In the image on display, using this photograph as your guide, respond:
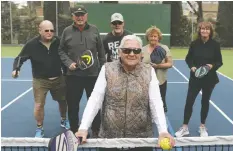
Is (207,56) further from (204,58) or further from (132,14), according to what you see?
(132,14)

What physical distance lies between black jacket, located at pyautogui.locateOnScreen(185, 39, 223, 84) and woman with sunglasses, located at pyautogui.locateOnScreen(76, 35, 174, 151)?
7.91 ft

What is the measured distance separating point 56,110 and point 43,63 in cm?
202

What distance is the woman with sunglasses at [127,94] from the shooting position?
245 cm

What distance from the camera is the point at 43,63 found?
4.75 meters

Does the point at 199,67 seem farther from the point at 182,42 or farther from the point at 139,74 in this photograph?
the point at 182,42

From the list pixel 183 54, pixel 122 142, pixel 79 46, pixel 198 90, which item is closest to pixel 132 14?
pixel 183 54

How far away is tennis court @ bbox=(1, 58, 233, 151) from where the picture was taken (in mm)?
5406

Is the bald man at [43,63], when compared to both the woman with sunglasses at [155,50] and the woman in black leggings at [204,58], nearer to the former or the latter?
the woman with sunglasses at [155,50]

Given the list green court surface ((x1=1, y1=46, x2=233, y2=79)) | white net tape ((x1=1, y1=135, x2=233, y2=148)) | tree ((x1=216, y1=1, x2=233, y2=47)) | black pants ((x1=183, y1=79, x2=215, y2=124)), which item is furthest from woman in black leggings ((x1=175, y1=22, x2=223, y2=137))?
tree ((x1=216, y1=1, x2=233, y2=47))

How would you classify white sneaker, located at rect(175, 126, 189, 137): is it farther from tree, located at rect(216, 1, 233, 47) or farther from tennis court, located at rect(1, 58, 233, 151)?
tree, located at rect(216, 1, 233, 47)

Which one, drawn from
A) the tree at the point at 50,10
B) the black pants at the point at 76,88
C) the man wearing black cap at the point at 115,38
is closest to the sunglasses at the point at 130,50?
the black pants at the point at 76,88

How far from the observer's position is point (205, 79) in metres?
4.80

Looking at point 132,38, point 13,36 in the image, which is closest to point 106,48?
point 132,38

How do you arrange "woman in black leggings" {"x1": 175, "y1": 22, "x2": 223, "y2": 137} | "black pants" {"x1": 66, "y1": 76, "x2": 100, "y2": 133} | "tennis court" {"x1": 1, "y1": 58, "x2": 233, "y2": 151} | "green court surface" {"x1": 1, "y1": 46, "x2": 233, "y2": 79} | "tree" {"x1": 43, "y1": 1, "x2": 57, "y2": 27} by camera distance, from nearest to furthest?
"black pants" {"x1": 66, "y1": 76, "x2": 100, "y2": 133} < "woman in black leggings" {"x1": 175, "y1": 22, "x2": 223, "y2": 137} < "tennis court" {"x1": 1, "y1": 58, "x2": 233, "y2": 151} < "green court surface" {"x1": 1, "y1": 46, "x2": 233, "y2": 79} < "tree" {"x1": 43, "y1": 1, "x2": 57, "y2": 27}
